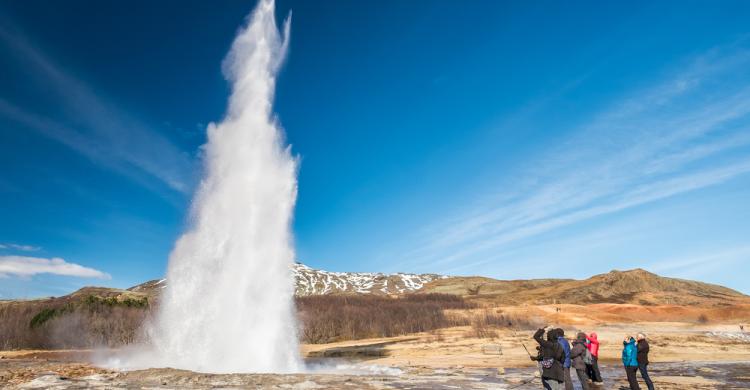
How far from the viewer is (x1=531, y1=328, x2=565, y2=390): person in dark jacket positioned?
12719 millimetres

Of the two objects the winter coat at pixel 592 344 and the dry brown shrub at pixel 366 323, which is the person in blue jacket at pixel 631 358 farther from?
the dry brown shrub at pixel 366 323

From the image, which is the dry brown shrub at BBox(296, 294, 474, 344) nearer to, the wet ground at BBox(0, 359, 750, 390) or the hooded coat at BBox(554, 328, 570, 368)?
the wet ground at BBox(0, 359, 750, 390)

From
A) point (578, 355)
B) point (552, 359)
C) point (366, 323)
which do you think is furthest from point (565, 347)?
point (366, 323)

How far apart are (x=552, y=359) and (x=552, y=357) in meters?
0.06

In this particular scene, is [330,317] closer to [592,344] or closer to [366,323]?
[366,323]

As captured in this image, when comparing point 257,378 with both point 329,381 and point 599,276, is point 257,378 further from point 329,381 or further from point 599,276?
point 599,276

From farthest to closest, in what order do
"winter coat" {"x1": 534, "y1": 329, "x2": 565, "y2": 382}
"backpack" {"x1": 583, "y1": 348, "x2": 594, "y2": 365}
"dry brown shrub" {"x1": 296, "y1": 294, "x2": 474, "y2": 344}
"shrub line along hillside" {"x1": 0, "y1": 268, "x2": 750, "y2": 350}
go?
"dry brown shrub" {"x1": 296, "y1": 294, "x2": 474, "y2": 344}
"shrub line along hillside" {"x1": 0, "y1": 268, "x2": 750, "y2": 350}
"backpack" {"x1": 583, "y1": 348, "x2": 594, "y2": 365}
"winter coat" {"x1": 534, "y1": 329, "x2": 565, "y2": 382}

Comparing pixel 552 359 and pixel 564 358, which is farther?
pixel 564 358

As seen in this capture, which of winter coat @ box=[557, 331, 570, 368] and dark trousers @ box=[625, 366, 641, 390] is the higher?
winter coat @ box=[557, 331, 570, 368]

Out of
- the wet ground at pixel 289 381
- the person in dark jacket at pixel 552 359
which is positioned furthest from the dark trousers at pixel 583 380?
the wet ground at pixel 289 381

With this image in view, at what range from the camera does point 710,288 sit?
565 feet

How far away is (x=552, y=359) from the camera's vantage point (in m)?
12.8

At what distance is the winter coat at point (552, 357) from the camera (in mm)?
12703

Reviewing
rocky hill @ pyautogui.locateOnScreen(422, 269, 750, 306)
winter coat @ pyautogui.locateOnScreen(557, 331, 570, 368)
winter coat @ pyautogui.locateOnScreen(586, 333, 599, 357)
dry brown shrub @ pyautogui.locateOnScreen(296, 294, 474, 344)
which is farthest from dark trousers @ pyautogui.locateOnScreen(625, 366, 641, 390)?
rocky hill @ pyautogui.locateOnScreen(422, 269, 750, 306)
